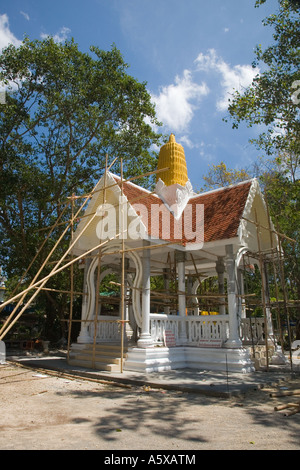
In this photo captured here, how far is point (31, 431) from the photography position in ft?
16.4

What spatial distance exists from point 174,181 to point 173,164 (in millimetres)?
886

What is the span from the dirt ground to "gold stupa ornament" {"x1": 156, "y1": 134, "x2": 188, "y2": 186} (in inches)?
374

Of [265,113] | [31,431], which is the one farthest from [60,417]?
[265,113]

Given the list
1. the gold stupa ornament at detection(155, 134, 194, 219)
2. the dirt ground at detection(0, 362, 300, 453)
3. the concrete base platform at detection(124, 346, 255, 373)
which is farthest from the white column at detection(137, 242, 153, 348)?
the gold stupa ornament at detection(155, 134, 194, 219)

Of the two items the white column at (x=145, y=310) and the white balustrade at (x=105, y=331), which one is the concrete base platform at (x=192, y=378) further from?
the white balustrade at (x=105, y=331)

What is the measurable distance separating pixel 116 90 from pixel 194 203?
7602 mm

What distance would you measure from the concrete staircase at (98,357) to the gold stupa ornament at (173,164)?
735cm

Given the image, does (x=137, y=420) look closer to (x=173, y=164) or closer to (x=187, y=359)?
(x=187, y=359)

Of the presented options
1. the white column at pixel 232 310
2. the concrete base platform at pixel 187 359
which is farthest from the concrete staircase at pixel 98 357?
the white column at pixel 232 310

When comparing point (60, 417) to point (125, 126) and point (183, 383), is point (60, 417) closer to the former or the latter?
point (183, 383)

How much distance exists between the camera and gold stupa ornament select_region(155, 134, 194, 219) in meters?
14.6

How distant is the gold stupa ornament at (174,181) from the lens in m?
14.6

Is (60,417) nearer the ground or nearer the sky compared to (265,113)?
nearer the ground

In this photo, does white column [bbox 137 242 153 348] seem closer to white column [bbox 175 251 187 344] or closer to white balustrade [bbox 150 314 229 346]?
white balustrade [bbox 150 314 229 346]
